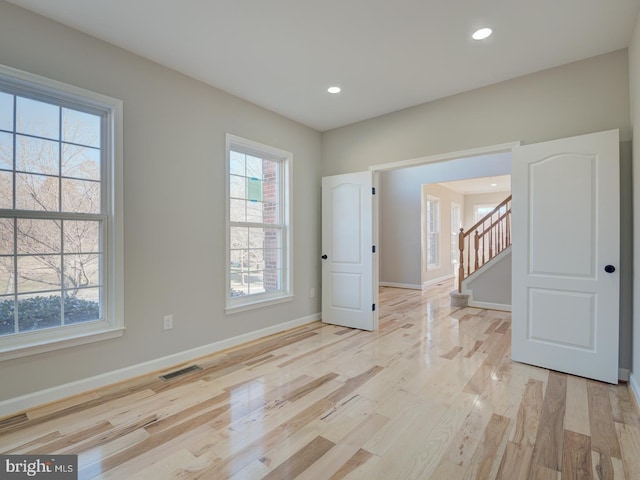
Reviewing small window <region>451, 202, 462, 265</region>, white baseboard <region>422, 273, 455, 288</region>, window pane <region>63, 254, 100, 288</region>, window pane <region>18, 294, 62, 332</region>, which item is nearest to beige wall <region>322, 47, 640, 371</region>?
window pane <region>63, 254, 100, 288</region>

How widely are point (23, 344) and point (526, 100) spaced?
453cm

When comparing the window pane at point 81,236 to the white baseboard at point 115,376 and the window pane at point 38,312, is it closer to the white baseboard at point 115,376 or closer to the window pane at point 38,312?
the window pane at point 38,312

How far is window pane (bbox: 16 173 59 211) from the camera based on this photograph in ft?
7.27

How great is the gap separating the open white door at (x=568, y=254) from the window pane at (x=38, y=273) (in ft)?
12.5

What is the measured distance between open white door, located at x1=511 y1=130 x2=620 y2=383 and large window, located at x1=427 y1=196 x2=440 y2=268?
5.30 m

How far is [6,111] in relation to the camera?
2180mm

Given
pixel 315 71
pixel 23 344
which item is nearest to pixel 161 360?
pixel 23 344

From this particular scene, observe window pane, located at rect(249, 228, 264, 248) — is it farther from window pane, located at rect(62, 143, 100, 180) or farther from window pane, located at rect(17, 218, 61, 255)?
window pane, located at rect(17, 218, 61, 255)

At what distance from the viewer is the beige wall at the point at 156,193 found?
2.25m

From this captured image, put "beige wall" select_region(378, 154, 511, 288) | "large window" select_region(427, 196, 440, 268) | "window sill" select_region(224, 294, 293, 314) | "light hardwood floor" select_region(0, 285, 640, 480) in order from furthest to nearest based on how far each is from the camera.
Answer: "large window" select_region(427, 196, 440, 268), "beige wall" select_region(378, 154, 511, 288), "window sill" select_region(224, 294, 293, 314), "light hardwood floor" select_region(0, 285, 640, 480)

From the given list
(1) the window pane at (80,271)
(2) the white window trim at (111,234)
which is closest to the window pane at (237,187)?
(2) the white window trim at (111,234)

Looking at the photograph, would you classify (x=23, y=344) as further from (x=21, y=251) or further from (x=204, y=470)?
(x=204, y=470)

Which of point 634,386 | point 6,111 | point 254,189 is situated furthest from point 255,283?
point 634,386

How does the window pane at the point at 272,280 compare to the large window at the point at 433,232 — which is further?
the large window at the point at 433,232
